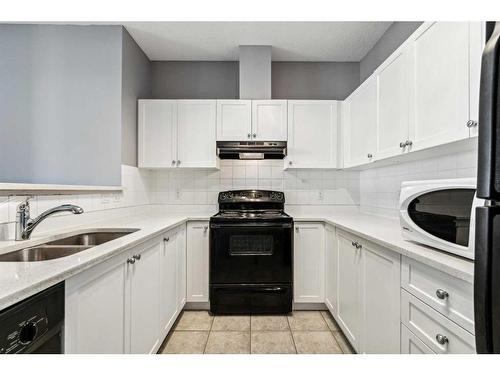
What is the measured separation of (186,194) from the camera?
3107 mm

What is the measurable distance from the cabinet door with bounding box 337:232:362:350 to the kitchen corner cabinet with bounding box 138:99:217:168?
4.99 ft

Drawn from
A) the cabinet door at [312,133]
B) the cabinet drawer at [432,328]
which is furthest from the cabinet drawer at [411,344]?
the cabinet door at [312,133]

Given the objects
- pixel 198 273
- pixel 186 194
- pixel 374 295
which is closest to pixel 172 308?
pixel 198 273

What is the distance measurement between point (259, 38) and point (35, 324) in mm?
2794

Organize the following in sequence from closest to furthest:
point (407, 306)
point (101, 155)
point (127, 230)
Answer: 1. point (407, 306)
2. point (127, 230)
3. point (101, 155)

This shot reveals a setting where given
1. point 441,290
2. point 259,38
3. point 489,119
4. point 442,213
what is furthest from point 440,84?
point 259,38

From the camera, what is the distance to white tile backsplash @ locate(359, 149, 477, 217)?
5.27 feet

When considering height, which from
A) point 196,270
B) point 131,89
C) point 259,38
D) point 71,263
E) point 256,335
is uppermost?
point 259,38

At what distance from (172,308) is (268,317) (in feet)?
2.87

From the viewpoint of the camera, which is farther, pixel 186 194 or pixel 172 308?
pixel 186 194

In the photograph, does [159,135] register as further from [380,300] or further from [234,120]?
[380,300]

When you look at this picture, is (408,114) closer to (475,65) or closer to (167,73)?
(475,65)

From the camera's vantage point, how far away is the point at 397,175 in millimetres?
2314

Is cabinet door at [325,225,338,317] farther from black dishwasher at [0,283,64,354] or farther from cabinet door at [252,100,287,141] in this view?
black dishwasher at [0,283,64,354]
